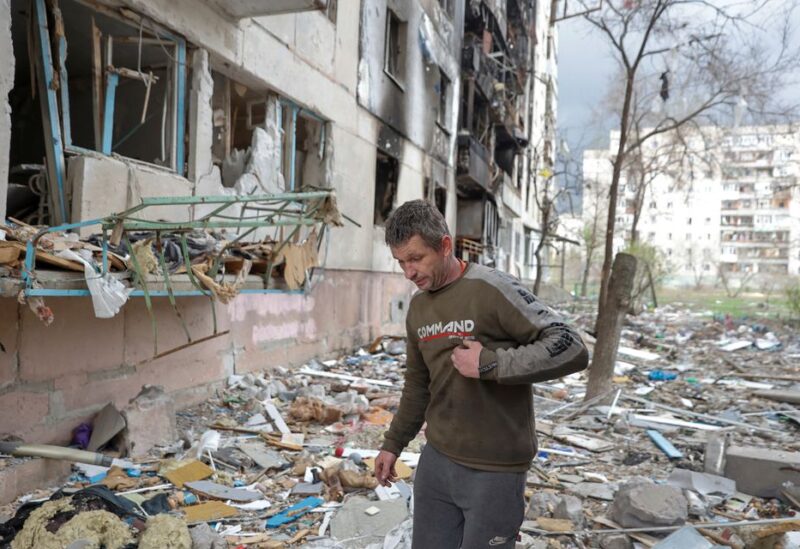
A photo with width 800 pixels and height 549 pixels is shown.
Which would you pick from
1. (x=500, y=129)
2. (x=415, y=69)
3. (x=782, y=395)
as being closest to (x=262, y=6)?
(x=415, y=69)

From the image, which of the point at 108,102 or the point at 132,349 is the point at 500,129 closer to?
the point at 108,102

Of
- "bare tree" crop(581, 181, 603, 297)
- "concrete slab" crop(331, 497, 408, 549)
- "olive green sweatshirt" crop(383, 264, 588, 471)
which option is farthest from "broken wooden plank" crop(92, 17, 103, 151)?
"bare tree" crop(581, 181, 603, 297)

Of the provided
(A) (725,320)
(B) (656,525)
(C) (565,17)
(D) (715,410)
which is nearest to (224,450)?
(B) (656,525)

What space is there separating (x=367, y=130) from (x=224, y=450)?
7129 millimetres

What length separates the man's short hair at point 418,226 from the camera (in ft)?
6.35

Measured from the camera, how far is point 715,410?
25.0 feet

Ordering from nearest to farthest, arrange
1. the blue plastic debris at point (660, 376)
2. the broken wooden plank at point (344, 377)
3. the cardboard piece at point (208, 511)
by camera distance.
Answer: the cardboard piece at point (208, 511) → the broken wooden plank at point (344, 377) → the blue plastic debris at point (660, 376)

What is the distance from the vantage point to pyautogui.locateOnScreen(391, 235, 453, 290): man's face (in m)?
1.96

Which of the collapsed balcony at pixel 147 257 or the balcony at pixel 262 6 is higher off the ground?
the balcony at pixel 262 6

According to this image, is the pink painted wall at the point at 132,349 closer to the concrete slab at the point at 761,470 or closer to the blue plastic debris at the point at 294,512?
the blue plastic debris at the point at 294,512

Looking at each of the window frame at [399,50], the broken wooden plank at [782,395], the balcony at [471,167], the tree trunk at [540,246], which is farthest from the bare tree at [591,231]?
the broken wooden plank at [782,395]

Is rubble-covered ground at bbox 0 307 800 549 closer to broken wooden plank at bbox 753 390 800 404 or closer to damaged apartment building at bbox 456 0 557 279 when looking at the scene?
broken wooden plank at bbox 753 390 800 404

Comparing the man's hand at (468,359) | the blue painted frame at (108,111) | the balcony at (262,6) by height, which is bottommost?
the man's hand at (468,359)

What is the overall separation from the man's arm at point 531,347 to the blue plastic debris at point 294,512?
270 centimetres
